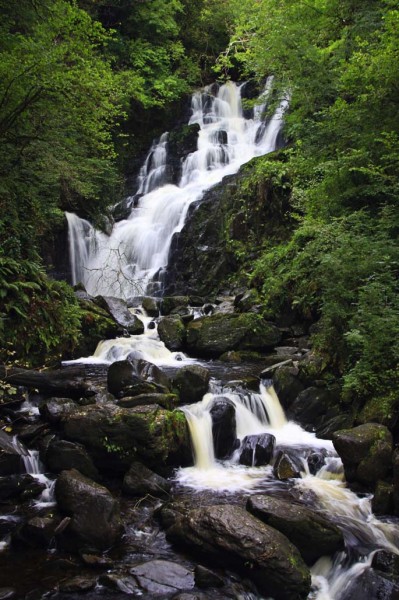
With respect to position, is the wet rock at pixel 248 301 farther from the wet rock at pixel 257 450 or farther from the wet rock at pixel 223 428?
the wet rock at pixel 257 450

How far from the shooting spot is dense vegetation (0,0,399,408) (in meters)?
8.66

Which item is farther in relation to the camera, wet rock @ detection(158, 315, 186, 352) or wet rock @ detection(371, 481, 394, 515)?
wet rock @ detection(158, 315, 186, 352)

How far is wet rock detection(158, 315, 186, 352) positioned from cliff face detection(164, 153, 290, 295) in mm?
4497

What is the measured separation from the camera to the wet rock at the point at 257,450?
745 centimetres

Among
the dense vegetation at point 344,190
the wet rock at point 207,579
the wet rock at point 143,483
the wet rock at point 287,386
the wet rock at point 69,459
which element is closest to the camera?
the wet rock at point 207,579

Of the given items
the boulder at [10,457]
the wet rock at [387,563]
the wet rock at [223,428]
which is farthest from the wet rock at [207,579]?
the boulder at [10,457]

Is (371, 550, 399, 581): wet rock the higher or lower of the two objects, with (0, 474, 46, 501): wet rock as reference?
lower

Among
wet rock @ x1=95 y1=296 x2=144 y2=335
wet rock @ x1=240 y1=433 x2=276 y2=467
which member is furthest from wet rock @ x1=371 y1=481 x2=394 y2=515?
wet rock @ x1=95 y1=296 x2=144 y2=335

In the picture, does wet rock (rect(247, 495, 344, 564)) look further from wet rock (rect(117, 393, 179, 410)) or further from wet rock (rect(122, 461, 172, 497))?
wet rock (rect(117, 393, 179, 410))

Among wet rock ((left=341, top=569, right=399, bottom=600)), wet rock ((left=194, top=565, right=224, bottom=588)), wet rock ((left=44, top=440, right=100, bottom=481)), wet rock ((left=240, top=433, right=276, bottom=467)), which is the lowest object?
wet rock ((left=341, top=569, right=399, bottom=600))

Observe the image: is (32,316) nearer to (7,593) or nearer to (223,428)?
(223,428)

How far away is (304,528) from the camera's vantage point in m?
5.26

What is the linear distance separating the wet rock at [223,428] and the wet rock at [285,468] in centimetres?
93

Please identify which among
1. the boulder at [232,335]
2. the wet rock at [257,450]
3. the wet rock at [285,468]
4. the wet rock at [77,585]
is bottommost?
the wet rock at [77,585]
